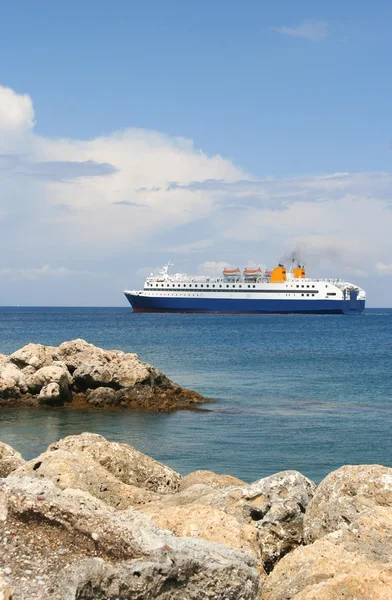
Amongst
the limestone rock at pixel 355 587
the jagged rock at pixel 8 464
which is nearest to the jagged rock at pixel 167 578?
the limestone rock at pixel 355 587

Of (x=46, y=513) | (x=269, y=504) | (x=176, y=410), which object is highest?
(x=46, y=513)

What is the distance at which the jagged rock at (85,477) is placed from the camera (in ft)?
21.1

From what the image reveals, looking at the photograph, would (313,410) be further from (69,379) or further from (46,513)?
(46,513)

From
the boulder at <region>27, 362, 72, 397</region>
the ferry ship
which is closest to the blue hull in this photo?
the ferry ship

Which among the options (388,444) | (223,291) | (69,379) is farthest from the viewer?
(223,291)

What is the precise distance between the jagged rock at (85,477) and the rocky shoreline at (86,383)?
12418 millimetres

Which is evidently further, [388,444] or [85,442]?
[388,444]

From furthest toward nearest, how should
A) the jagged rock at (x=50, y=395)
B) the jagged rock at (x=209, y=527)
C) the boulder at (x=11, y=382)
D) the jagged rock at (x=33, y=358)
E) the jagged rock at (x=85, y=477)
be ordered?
the jagged rock at (x=33, y=358)
the boulder at (x=11, y=382)
the jagged rock at (x=50, y=395)
the jagged rock at (x=85, y=477)
the jagged rock at (x=209, y=527)

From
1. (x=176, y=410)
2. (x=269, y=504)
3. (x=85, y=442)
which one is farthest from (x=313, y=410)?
(x=269, y=504)

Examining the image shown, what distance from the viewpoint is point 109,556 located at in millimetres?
4047

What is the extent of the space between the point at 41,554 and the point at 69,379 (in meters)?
16.9

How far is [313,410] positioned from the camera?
65.3 ft

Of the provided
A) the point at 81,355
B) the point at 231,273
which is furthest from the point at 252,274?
the point at 81,355

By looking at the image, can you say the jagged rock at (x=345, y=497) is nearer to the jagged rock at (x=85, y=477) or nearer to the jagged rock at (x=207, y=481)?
the jagged rock at (x=85, y=477)
